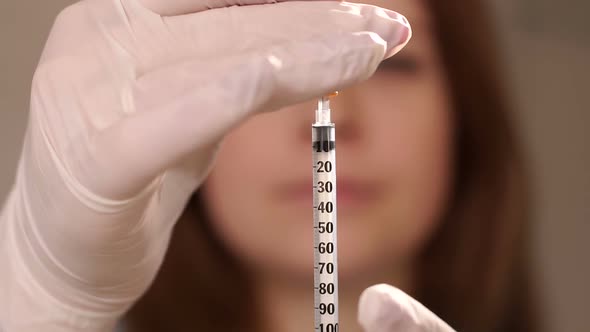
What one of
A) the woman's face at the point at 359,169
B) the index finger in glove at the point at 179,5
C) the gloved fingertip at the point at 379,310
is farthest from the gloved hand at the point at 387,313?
the woman's face at the point at 359,169

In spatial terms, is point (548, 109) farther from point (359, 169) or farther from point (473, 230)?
point (359, 169)

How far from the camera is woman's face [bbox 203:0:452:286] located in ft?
3.90

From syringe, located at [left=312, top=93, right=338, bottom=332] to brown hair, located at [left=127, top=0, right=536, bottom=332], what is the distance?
605 millimetres

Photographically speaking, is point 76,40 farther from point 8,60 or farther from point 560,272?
point 560,272

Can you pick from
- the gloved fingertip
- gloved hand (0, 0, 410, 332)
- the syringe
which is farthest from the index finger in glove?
the gloved fingertip

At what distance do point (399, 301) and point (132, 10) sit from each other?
0.47m

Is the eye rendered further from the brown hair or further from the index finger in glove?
the index finger in glove

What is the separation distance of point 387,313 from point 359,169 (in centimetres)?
56

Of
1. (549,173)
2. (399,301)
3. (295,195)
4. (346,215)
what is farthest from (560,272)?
(399,301)

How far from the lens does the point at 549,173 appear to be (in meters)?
1.25

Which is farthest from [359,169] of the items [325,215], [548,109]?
[325,215]

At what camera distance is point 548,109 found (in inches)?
49.3

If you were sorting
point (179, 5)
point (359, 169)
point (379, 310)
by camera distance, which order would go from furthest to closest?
1. point (359, 169)
2. point (179, 5)
3. point (379, 310)

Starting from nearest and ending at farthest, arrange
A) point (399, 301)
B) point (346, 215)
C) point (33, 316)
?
Result: point (399, 301) < point (33, 316) < point (346, 215)
